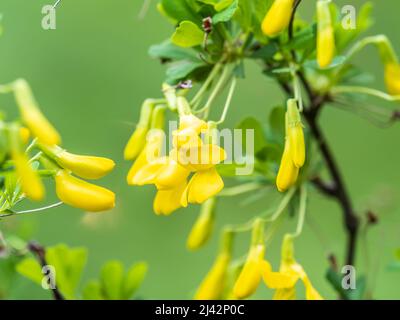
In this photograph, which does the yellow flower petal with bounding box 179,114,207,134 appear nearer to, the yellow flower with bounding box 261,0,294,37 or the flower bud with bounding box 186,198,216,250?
the yellow flower with bounding box 261,0,294,37

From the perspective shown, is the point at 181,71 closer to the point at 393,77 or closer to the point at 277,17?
the point at 277,17

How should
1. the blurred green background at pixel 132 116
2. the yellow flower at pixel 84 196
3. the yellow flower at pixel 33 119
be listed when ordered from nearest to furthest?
the yellow flower at pixel 33 119
the yellow flower at pixel 84 196
the blurred green background at pixel 132 116

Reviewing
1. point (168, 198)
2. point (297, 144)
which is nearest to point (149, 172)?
point (168, 198)

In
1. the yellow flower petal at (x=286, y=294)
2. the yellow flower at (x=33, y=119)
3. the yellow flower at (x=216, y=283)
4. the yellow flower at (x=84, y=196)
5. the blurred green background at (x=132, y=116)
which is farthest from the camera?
the blurred green background at (x=132, y=116)

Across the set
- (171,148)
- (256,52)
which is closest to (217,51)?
(256,52)

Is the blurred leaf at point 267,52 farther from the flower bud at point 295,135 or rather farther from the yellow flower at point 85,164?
the yellow flower at point 85,164

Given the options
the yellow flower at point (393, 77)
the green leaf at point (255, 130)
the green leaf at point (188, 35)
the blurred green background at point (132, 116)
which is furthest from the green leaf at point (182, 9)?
the blurred green background at point (132, 116)
